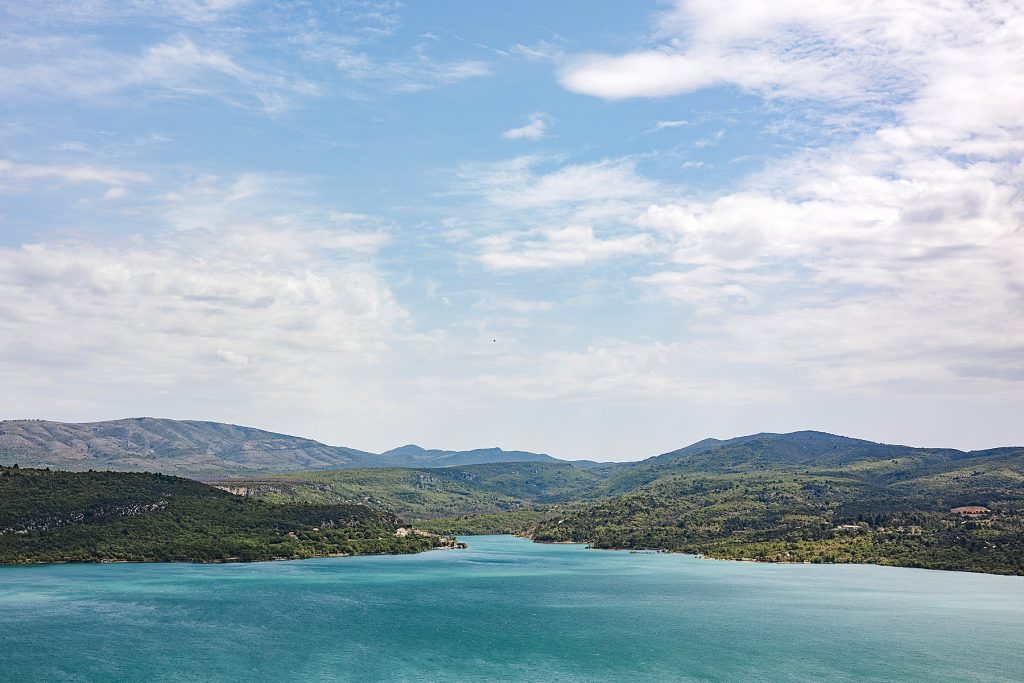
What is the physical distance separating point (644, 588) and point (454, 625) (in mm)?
58790

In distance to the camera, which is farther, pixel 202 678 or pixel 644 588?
pixel 644 588

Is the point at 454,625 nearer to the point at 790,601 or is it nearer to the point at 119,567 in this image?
the point at 790,601

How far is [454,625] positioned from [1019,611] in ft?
291

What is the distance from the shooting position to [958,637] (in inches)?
4631

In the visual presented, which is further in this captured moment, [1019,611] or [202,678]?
[1019,611]

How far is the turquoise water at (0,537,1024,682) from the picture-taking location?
98688 millimetres

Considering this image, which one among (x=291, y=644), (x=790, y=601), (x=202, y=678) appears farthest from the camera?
(x=790, y=601)

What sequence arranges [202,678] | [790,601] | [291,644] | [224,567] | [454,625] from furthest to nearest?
[224,567]
[790,601]
[454,625]
[291,644]
[202,678]

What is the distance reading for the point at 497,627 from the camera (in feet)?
423

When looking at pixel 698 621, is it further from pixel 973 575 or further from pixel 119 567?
pixel 119 567

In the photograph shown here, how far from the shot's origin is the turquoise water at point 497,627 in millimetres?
98688

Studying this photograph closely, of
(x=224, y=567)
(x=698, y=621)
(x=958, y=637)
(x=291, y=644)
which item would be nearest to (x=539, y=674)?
(x=291, y=644)

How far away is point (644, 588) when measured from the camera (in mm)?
176625

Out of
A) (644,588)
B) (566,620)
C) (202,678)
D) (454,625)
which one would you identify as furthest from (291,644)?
(644,588)
